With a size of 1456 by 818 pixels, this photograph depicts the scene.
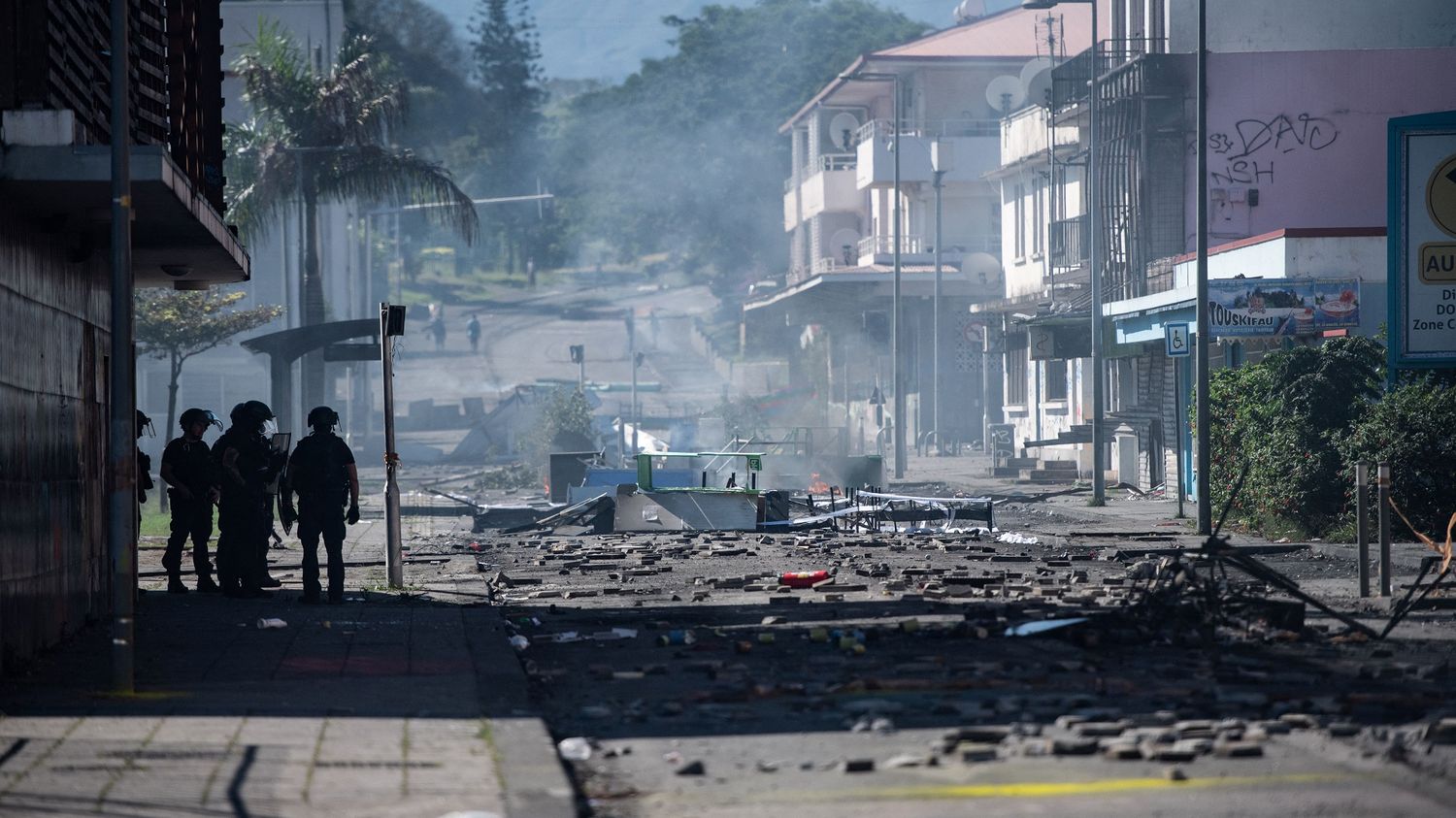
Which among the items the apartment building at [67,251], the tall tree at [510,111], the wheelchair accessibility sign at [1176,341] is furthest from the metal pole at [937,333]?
the tall tree at [510,111]

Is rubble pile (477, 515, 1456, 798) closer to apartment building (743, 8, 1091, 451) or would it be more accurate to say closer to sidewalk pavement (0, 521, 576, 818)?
sidewalk pavement (0, 521, 576, 818)

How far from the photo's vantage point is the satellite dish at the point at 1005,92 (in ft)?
173

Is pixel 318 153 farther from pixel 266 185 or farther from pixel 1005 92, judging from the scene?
pixel 1005 92

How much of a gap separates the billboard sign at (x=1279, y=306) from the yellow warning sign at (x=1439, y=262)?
26.2 feet

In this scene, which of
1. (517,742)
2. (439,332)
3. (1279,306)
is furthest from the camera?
(439,332)

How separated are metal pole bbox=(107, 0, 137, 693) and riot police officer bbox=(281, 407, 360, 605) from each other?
4.74 meters

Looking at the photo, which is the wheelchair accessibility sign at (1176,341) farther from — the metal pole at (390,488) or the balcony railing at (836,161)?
the balcony railing at (836,161)

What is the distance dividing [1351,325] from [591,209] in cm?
7529

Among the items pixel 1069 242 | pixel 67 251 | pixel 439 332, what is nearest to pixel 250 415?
pixel 67 251

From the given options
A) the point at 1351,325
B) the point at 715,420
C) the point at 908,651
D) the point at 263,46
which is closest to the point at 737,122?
the point at 715,420

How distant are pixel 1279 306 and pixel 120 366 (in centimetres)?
1853

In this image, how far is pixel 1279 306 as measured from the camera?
79.4ft

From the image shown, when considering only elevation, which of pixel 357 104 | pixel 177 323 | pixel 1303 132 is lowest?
pixel 177 323

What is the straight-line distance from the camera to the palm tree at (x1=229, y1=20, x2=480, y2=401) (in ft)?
115
